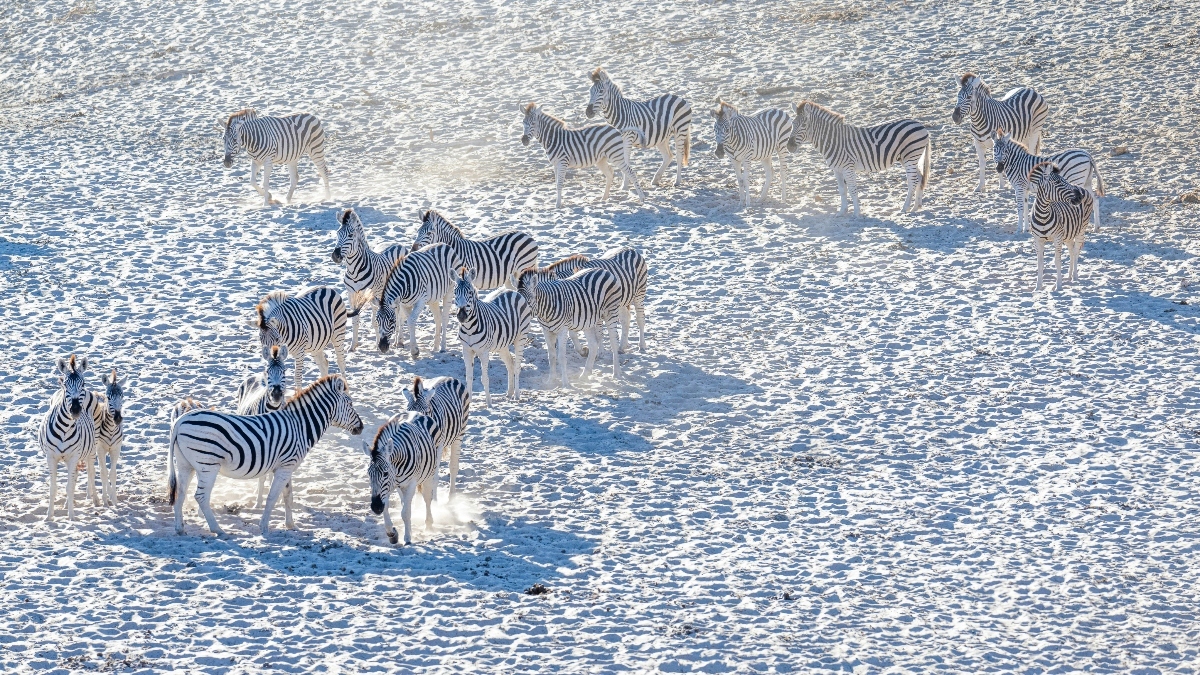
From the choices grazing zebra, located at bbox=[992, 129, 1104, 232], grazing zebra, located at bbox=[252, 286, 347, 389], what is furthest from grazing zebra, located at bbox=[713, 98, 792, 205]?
grazing zebra, located at bbox=[252, 286, 347, 389]

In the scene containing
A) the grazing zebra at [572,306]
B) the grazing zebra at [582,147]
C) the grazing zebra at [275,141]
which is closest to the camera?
the grazing zebra at [572,306]

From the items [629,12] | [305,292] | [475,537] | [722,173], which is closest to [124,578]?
[475,537]

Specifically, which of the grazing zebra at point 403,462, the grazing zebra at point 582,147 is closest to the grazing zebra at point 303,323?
the grazing zebra at point 403,462

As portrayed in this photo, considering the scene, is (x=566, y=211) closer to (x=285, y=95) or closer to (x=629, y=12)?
(x=285, y=95)

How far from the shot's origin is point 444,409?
1121cm

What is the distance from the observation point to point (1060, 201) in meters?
15.6

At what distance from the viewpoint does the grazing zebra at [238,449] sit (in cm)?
1052

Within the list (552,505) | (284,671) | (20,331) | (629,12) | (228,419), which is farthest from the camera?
(629,12)

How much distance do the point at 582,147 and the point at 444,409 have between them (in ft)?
27.2

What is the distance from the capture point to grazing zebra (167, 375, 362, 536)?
10.5 m

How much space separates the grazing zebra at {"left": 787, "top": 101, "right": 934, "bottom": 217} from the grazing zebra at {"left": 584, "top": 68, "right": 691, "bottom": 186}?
1637 millimetres

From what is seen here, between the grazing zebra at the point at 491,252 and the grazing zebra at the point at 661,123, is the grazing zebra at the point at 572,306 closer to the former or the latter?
the grazing zebra at the point at 491,252

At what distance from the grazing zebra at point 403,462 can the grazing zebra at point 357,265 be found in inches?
155

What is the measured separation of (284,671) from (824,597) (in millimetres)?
3571
